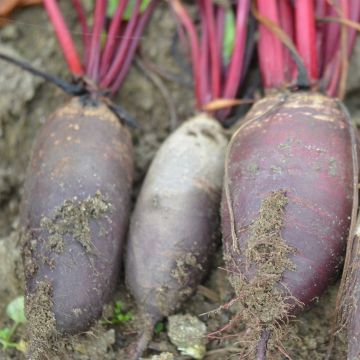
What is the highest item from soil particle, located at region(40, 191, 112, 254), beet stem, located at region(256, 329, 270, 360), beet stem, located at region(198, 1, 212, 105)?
beet stem, located at region(198, 1, 212, 105)

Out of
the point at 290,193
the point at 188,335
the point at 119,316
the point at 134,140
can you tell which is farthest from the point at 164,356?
the point at 134,140

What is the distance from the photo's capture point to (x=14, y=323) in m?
2.02

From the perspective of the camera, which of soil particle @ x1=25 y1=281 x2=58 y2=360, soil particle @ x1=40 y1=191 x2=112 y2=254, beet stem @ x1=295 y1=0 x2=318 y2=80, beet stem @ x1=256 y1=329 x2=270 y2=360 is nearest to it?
beet stem @ x1=256 y1=329 x2=270 y2=360

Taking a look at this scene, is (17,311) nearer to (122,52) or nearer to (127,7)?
(122,52)

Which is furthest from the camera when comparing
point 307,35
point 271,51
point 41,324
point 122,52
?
point 122,52

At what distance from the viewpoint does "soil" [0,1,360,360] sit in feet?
6.21

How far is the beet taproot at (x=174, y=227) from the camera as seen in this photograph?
1.95m

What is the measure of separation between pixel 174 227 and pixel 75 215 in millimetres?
338

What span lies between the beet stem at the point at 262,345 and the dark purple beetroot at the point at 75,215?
0.54 meters

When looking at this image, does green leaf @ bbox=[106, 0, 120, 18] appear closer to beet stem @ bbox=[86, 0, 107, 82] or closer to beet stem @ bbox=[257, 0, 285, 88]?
beet stem @ bbox=[86, 0, 107, 82]

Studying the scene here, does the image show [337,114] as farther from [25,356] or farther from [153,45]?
[25,356]

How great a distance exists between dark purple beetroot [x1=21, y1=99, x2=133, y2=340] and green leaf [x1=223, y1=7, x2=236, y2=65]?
0.58 m

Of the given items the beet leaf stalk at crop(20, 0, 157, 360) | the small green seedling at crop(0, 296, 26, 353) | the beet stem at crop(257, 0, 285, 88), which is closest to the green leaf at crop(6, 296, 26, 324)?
the small green seedling at crop(0, 296, 26, 353)

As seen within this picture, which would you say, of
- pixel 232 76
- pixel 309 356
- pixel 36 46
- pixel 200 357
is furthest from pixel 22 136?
pixel 309 356
